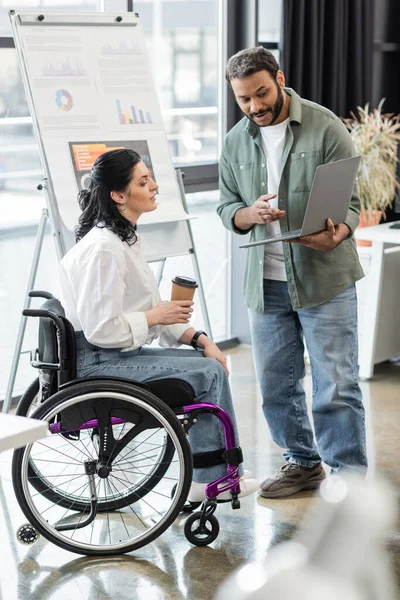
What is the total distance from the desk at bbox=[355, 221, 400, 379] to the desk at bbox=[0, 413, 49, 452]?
116 inches

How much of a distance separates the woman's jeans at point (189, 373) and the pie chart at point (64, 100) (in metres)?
1.18

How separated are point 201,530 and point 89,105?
1739mm

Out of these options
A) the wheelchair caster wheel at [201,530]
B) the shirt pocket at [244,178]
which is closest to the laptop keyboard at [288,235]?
the shirt pocket at [244,178]

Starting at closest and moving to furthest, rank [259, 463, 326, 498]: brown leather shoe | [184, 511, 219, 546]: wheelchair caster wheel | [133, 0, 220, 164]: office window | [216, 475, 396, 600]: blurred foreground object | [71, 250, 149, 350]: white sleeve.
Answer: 1. [216, 475, 396, 600]: blurred foreground object
2. [71, 250, 149, 350]: white sleeve
3. [184, 511, 219, 546]: wheelchair caster wheel
4. [259, 463, 326, 498]: brown leather shoe
5. [133, 0, 220, 164]: office window

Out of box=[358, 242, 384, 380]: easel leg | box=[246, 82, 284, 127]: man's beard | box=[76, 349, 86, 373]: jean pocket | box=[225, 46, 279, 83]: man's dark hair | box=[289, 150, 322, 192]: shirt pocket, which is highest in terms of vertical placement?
box=[225, 46, 279, 83]: man's dark hair

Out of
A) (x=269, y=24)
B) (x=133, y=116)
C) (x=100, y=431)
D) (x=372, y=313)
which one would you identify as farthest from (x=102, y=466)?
(x=269, y=24)

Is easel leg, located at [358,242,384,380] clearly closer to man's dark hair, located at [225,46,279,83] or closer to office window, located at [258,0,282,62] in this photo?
office window, located at [258,0,282,62]

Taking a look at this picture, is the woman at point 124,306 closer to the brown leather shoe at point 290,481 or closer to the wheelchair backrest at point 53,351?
the wheelchair backrest at point 53,351

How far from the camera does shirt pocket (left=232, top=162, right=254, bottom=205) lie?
2.64 m

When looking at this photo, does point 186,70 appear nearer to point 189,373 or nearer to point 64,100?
point 64,100

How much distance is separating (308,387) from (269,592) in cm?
387

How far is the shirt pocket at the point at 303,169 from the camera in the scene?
2.51 m

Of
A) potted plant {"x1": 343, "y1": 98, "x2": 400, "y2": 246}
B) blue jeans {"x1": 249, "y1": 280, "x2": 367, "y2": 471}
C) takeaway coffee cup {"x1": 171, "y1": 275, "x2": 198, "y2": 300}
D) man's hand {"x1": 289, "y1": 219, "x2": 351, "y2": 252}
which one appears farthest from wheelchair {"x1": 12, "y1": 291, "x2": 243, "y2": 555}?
potted plant {"x1": 343, "y1": 98, "x2": 400, "y2": 246}

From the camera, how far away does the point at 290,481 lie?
9.30 feet
